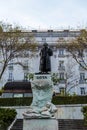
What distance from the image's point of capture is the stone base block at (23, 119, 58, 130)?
19.1m

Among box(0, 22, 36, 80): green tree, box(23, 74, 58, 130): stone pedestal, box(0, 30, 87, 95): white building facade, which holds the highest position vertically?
box(0, 22, 36, 80): green tree

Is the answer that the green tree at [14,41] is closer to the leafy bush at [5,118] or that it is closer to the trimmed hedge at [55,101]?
the trimmed hedge at [55,101]

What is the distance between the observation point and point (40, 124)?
19.2m

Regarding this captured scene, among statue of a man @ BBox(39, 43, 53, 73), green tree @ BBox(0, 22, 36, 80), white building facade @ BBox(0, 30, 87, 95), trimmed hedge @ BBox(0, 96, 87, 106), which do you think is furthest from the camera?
white building facade @ BBox(0, 30, 87, 95)

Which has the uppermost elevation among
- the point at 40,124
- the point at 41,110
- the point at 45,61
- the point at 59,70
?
the point at 45,61

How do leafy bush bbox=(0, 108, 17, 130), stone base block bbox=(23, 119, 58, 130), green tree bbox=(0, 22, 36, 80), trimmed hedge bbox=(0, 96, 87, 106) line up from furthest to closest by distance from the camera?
green tree bbox=(0, 22, 36, 80)
trimmed hedge bbox=(0, 96, 87, 106)
leafy bush bbox=(0, 108, 17, 130)
stone base block bbox=(23, 119, 58, 130)

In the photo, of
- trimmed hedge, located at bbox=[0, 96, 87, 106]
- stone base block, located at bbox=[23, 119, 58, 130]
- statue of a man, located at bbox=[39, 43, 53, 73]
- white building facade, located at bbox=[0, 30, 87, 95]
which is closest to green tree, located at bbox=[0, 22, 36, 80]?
trimmed hedge, located at bbox=[0, 96, 87, 106]

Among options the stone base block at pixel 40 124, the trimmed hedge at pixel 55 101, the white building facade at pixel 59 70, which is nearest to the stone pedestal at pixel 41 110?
the stone base block at pixel 40 124

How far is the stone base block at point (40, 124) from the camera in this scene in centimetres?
1909

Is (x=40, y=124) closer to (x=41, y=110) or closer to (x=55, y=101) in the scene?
(x=41, y=110)

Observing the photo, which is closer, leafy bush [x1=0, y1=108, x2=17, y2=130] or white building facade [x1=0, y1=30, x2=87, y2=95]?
leafy bush [x1=0, y1=108, x2=17, y2=130]

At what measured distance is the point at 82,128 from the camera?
25719 mm

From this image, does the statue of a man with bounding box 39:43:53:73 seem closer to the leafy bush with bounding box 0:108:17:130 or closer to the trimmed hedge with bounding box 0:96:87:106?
the leafy bush with bounding box 0:108:17:130

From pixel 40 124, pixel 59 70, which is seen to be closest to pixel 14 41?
pixel 40 124
